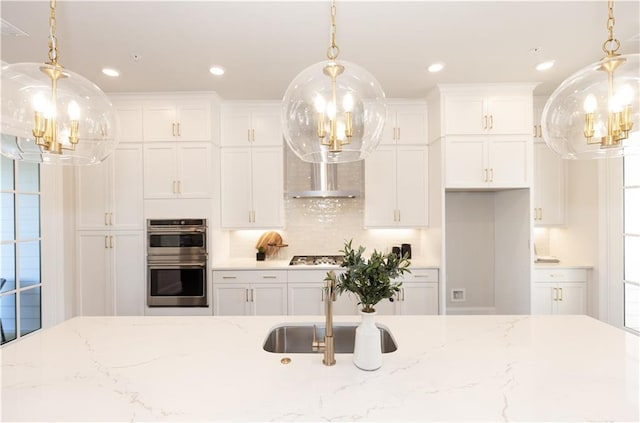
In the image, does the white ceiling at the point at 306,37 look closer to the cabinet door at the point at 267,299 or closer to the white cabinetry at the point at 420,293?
the white cabinetry at the point at 420,293

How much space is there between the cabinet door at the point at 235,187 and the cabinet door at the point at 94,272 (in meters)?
1.21

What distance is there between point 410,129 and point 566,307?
95.0 inches

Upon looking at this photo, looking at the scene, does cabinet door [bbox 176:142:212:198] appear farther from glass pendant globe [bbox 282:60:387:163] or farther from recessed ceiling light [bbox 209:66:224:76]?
glass pendant globe [bbox 282:60:387:163]

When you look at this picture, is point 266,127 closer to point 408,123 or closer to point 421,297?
point 408,123

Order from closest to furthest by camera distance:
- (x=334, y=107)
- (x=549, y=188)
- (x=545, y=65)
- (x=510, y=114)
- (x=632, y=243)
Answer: (x=334, y=107), (x=545, y=65), (x=632, y=243), (x=510, y=114), (x=549, y=188)

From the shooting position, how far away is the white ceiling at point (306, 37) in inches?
75.7

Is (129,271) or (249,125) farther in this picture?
(249,125)

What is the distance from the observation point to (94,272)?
10.6 feet

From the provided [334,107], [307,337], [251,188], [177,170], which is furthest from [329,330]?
[177,170]

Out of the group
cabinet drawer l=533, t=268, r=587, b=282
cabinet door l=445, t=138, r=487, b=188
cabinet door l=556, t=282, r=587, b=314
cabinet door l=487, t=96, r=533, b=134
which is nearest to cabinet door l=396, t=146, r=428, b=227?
cabinet door l=445, t=138, r=487, b=188

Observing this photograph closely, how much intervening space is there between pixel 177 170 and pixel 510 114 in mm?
3411

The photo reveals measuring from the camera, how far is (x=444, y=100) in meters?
3.16

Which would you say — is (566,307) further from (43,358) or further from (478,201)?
(43,358)

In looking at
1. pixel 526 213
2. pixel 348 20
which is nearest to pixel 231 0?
pixel 348 20
